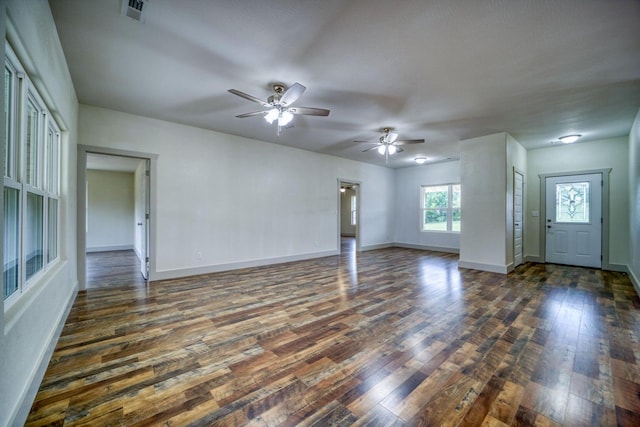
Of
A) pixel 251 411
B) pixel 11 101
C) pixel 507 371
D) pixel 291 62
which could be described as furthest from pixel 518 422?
pixel 11 101

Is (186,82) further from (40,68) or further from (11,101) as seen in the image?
(11,101)

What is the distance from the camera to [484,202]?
5.41m

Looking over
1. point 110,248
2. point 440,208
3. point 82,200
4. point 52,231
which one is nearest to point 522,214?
point 440,208

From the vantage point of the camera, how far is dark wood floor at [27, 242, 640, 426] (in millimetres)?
1611

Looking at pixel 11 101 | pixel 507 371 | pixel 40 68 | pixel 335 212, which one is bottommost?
pixel 507 371

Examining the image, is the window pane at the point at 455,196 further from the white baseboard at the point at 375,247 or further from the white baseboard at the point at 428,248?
the white baseboard at the point at 375,247

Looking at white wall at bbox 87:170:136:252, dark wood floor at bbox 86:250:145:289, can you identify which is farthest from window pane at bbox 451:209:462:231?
white wall at bbox 87:170:136:252

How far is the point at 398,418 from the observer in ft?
5.09

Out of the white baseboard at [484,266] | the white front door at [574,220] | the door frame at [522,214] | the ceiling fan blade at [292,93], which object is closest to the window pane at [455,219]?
the door frame at [522,214]

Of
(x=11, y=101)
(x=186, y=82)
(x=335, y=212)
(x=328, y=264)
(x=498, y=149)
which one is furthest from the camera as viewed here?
(x=335, y=212)

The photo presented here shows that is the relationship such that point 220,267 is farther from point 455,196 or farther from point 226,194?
point 455,196

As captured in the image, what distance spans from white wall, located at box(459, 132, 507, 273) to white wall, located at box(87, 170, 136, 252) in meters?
9.67

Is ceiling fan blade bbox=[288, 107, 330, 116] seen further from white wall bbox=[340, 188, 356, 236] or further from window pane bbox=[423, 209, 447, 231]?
white wall bbox=[340, 188, 356, 236]

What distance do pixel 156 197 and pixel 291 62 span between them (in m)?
3.36
